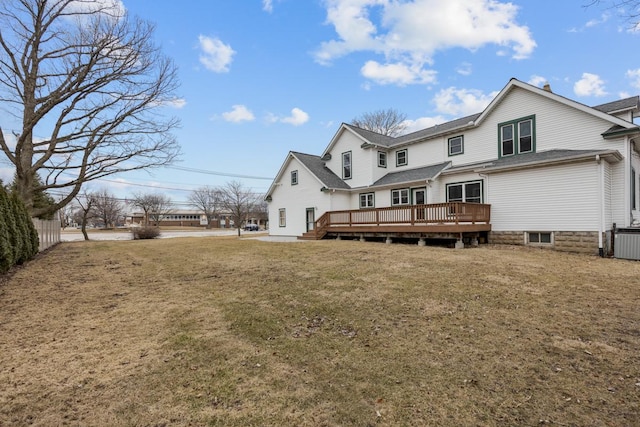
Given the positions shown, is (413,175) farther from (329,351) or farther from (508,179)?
(329,351)

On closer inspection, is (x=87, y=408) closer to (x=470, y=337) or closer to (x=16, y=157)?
(x=470, y=337)

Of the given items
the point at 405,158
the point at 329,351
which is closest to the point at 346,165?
the point at 405,158

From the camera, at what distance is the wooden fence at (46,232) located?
15.7 meters

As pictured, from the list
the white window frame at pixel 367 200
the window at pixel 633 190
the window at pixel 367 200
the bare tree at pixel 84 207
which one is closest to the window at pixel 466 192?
the white window frame at pixel 367 200

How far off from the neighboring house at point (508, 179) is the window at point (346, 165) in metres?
0.97

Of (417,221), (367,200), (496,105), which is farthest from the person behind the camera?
(367,200)

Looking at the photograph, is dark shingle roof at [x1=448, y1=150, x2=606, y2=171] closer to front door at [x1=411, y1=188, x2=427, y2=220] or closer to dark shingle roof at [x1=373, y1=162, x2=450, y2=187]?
dark shingle roof at [x1=373, y1=162, x2=450, y2=187]

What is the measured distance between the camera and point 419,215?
14.6 meters

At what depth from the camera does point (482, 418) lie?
272cm

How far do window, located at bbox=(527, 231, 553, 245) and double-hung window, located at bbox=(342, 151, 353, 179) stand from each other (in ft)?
37.2

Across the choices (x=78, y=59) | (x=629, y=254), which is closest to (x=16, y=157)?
(x=78, y=59)

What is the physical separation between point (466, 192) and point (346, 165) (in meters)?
8.61

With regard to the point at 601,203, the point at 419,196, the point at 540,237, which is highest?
the point at 419,196

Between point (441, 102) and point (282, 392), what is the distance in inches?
1059
